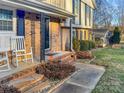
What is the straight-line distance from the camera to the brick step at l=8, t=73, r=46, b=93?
6721 millimetres

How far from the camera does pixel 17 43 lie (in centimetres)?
944

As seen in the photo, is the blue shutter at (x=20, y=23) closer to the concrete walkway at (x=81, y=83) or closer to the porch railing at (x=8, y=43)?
the porch railing at (x=8, y=43)

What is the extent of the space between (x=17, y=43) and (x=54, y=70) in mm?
1928

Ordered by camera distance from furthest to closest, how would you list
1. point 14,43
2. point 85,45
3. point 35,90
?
point 85,45
point 14,43
point 35,90

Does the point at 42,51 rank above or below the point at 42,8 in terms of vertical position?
below

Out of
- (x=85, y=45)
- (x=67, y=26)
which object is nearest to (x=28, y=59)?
(x=67, y=26)

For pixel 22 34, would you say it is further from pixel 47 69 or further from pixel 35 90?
pixel 35 90

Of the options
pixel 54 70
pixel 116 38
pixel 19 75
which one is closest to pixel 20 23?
pixel 54 70

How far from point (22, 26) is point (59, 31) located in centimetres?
546

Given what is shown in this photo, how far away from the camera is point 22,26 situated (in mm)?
10258

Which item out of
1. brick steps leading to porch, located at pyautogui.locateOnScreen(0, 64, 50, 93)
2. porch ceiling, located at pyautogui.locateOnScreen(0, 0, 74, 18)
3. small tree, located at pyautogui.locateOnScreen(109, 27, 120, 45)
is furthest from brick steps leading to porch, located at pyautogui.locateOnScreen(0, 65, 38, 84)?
small tree, located at pyautogui.locateOnScreen(109, 27, 120, 45)

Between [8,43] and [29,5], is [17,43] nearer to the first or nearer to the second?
[8,43]

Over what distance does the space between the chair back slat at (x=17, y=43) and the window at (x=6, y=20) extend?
1.56ft

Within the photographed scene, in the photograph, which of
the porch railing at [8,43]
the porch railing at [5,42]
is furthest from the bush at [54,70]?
the porch railing at [5,42]
